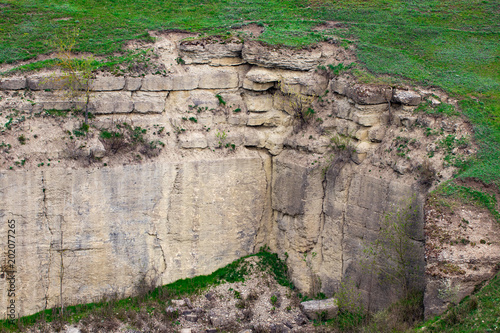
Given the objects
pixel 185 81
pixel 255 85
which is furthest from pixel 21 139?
pixel 255 85

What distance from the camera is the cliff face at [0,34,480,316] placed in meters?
15.8

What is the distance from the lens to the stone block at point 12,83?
16516mm

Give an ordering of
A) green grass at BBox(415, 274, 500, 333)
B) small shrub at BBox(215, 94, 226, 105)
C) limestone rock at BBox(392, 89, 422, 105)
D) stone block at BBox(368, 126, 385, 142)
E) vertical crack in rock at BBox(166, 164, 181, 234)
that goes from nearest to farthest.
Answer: green grass at BBox(415, 274, 500, 333), limestone rock at BBox(392, 89, 422, 105), stone block at BBox(368, 126, 385, 142), vertical crack in rock at BBox(166, 164, 181, 234), small shrub at BBox(215, 94, 226, 105)

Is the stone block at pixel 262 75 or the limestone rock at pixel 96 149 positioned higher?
the stone block at pixel 262 75

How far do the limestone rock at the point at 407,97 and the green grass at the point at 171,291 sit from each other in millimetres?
6831

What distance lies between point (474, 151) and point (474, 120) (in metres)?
1.29

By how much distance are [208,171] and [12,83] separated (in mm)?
6623

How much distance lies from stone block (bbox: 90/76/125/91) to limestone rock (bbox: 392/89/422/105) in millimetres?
8681

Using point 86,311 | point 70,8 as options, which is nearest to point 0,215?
point 86,311

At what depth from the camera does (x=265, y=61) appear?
1859cm

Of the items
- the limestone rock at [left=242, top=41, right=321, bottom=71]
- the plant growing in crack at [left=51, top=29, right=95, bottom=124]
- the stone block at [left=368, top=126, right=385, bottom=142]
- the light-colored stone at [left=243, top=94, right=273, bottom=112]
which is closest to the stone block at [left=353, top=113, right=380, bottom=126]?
the stone block at [left=368, top=126, right=385, bottom=142]

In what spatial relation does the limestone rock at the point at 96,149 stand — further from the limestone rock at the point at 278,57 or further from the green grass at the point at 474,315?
the green grass at the point at 474,315

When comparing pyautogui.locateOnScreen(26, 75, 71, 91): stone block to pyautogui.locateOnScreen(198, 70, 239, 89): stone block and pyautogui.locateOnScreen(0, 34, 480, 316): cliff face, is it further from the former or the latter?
pyautogui.locateOnScreen(198, 70, 239, 89): stone block

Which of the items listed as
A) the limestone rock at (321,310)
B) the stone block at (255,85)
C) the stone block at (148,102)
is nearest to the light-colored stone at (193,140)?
the stone block at (148,102)
